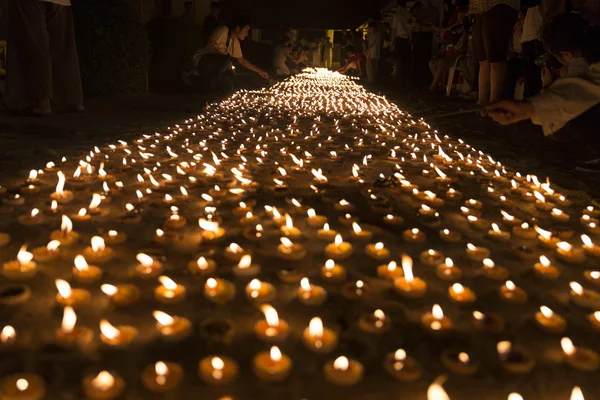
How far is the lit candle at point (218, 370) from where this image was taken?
1252 mm

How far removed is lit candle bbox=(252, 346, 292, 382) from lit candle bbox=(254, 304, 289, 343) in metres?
0.08

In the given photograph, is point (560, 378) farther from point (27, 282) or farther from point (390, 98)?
point (390, 98)

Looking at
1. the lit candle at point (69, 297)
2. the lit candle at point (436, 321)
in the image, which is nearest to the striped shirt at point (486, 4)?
the lit candle at point (436, 321)

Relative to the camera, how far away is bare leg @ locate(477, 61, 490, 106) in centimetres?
611

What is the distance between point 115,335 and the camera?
4.58ft

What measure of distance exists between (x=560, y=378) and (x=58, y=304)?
1.46 metres

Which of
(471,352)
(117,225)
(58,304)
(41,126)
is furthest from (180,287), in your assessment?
(41,126)

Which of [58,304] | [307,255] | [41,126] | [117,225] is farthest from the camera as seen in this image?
[41,126]

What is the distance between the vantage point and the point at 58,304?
1.57 metres

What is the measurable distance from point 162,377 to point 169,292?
45 cm

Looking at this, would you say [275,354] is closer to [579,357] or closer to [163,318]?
[163,318]

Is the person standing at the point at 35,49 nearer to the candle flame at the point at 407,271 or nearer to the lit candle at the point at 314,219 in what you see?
the lit candle at the point at 314,219

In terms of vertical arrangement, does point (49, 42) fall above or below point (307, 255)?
above

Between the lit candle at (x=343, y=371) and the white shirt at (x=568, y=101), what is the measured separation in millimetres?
2111
